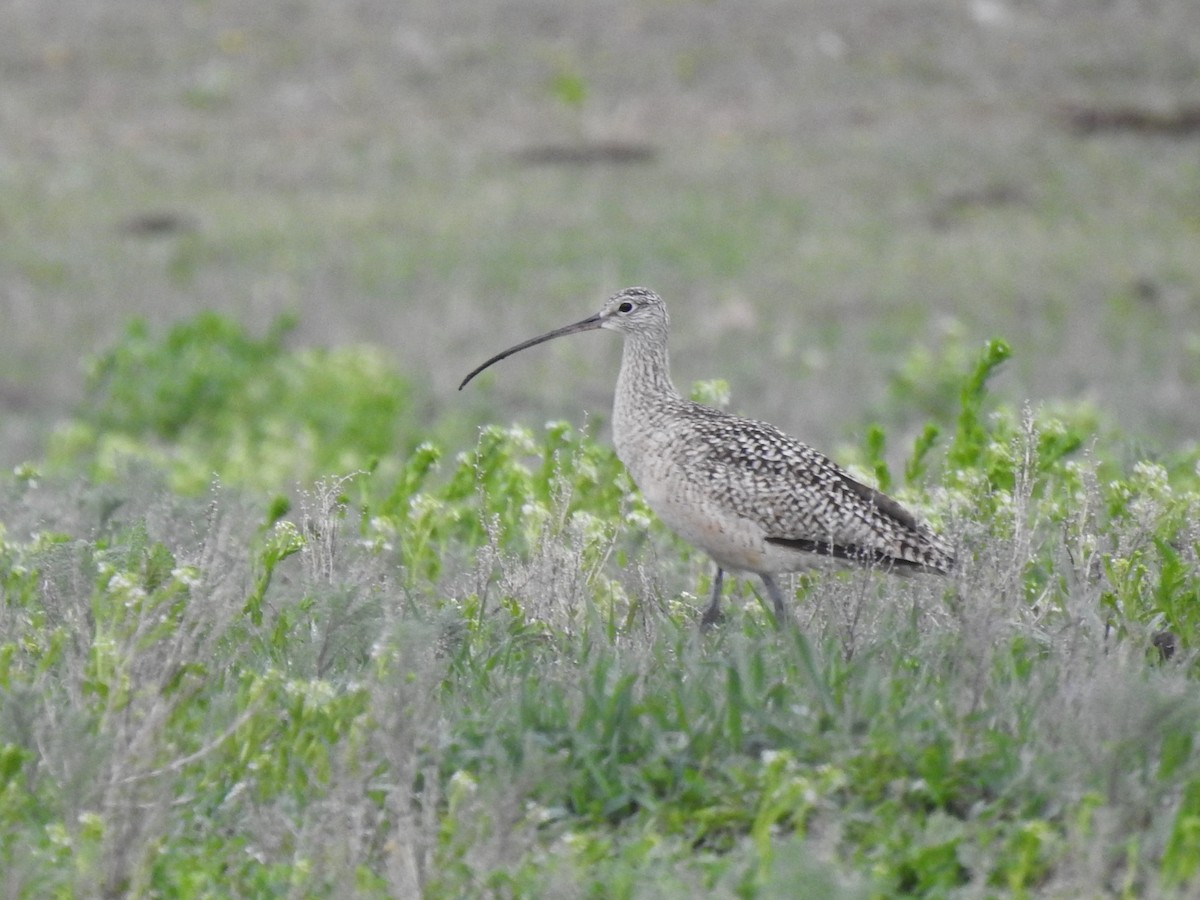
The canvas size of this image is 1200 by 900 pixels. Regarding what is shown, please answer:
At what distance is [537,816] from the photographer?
4.25 m

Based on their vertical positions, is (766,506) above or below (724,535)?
above

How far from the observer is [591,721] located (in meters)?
4.70

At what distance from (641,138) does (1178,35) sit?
8803mm

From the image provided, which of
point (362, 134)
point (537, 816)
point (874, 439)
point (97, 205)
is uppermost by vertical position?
point (362, 134)

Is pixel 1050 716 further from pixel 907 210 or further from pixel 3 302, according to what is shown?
pixel 907 210

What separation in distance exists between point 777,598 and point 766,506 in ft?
1.01

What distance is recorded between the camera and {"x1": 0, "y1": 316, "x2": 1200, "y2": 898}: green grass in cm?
410

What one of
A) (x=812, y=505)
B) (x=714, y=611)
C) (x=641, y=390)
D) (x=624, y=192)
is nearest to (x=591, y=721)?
(x=714, y=611)

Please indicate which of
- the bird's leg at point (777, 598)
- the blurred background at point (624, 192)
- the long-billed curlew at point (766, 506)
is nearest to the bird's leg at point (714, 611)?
the long-billed curlew at point (766, 506)

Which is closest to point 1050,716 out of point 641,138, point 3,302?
point 3,302

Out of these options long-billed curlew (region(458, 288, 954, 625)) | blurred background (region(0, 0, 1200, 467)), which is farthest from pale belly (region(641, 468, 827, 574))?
blurred background (region(0, 0, 1200, 467))

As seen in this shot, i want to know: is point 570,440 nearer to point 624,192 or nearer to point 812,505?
point 812,505

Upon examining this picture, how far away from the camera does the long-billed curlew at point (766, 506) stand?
19.8 feet

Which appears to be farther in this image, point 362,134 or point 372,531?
point 362,134
